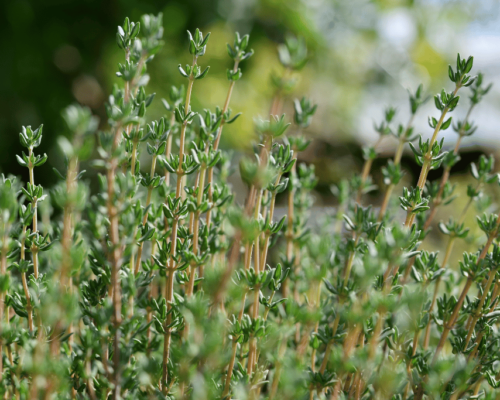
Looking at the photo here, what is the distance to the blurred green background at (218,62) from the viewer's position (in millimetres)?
2762

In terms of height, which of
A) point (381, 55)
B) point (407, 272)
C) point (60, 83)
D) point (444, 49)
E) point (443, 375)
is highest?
point (381, 55)

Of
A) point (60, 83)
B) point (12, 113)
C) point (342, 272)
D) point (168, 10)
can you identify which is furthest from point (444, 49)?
point (342, 272)

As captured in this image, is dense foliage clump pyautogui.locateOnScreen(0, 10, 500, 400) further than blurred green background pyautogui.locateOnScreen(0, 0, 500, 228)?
No

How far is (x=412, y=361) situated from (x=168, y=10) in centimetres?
267

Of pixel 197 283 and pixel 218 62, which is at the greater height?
pixel 218 62

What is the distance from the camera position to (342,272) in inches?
27.9

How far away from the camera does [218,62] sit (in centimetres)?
283

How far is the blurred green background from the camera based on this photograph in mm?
2762

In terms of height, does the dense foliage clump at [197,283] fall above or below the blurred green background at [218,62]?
below

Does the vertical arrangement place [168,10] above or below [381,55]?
below

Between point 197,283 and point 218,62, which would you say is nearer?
point 197,283

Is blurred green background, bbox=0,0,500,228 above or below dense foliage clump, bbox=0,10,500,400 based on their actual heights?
above

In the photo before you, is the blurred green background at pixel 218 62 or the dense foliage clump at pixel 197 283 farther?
the blurred green background at pixel 218 62

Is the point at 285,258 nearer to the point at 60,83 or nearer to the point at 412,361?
the point at 412,361
